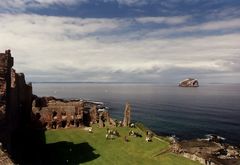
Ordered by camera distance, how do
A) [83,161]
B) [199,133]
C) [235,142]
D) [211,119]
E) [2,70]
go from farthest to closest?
[211,119] → [199,133] → [235,142] → [83,161] → [2,70]

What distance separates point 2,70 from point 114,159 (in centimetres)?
2320

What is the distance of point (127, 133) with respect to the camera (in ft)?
234

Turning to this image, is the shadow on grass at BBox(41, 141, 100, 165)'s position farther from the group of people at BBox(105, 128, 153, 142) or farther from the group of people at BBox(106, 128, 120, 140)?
the group of people at BBox(105, 128, 153, 142)

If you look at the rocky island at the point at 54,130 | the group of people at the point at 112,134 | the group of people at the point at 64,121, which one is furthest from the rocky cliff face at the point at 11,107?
the group of people at the point at 112,134

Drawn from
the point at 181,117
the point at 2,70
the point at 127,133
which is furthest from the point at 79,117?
the point at 181,117

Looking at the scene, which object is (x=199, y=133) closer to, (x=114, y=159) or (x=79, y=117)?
(x=79, y=117)

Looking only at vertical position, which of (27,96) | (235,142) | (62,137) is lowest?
(235,142)

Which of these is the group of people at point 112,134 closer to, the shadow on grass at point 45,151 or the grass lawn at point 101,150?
the grass lawn at point 101,150

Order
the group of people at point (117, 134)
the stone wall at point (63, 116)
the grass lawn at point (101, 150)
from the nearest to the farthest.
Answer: the grass lawn at point (101, 150) → the group of people at point (117, 134) → the stone wall at point (63, 116)

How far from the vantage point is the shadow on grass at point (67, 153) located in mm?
51719

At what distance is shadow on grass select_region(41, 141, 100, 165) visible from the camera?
170 ft

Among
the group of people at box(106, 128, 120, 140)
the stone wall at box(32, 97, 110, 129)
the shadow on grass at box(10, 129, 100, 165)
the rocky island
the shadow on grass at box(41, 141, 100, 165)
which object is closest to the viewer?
the rocky island

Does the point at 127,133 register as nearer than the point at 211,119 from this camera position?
Yes

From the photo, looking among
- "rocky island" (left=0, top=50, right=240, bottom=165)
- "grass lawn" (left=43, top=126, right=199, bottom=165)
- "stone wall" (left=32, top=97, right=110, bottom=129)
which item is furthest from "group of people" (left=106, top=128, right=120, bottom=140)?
"stone wall" (left=32, top=97, right=110, bottom=129)
